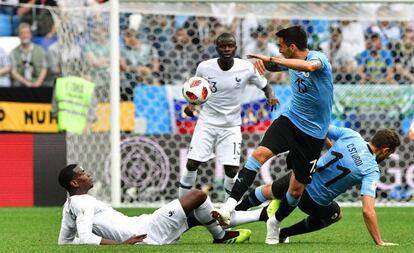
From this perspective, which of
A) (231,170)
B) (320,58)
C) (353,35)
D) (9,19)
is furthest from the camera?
(9,19)

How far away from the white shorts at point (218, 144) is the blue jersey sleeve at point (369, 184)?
359 cm

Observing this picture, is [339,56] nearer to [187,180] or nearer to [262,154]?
[187,180]

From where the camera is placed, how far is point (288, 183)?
10.4m

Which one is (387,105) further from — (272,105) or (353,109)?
(272,105)

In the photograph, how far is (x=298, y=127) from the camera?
10250 mm

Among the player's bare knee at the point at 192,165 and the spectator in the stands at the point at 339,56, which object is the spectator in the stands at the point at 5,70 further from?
the player's bare knee at the point at 192,165

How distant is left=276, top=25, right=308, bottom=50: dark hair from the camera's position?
9945 millimetres

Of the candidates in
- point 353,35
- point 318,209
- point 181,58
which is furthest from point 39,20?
point 318,209

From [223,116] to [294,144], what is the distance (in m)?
3.23

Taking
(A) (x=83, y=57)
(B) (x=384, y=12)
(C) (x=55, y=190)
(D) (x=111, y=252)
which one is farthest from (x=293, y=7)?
(D) (x=111, y=252)

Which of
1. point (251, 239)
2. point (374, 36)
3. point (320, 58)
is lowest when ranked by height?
point (251, 239)

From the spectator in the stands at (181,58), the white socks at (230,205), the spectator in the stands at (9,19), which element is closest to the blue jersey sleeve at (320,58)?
the white socks at (230,205)

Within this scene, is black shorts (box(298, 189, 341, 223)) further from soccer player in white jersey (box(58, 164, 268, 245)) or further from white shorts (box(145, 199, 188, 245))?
white shorts (box(145, 199, 188, 245))

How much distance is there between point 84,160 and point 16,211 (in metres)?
1.64
